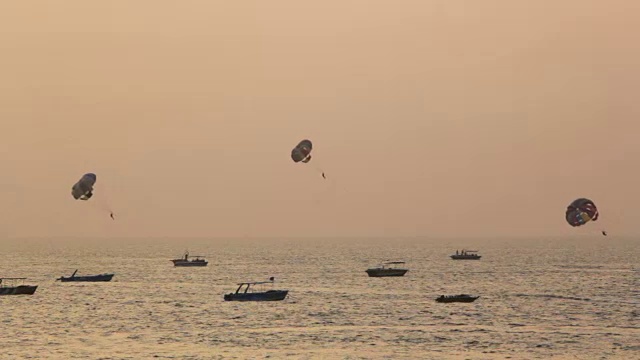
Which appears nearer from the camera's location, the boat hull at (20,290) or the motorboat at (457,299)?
the motorboat at (457,299)

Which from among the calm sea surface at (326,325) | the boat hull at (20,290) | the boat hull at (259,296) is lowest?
the calm sea surface at (326,325)

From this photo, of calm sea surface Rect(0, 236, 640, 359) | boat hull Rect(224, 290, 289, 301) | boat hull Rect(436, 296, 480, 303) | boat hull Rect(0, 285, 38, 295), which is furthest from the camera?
boat hull Rect(0, 285, 38, 295)

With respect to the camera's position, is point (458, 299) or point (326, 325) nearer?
point (326, 325)

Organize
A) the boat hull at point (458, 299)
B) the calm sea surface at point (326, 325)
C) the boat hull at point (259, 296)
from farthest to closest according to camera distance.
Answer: the boat hull at point (259, 296) → the boat hull at point (458, 299) → the calm sea surface at point (326, 325)

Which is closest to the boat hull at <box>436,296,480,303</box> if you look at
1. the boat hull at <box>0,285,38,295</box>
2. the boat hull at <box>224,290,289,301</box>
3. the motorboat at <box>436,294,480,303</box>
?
the motorboat at <box>436,294,480,303</box>

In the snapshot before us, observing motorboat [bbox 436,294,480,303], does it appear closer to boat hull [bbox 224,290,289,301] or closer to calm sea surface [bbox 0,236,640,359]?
calm sea surface [bbox 0,236,640,359]

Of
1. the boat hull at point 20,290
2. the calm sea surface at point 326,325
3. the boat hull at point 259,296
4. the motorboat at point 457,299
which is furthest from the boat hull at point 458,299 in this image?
the boat hull at point 20,290

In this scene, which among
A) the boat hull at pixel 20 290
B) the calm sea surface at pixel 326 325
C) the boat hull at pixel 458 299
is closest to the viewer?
the calm sea surface at pixel 326 325

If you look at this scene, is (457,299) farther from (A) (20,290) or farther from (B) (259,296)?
(A) (20,290)

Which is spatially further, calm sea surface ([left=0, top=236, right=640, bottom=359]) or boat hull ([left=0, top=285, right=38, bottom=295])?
boat hull ([left=0, top=285, right=38, bottom=295])

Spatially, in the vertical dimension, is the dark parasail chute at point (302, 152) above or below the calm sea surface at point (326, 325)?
above

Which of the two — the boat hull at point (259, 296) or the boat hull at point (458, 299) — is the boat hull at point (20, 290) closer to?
the boat hull at point (259, 296)

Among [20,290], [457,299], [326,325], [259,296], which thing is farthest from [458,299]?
[20,290]

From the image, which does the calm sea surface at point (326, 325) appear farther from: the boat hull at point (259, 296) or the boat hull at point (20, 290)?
the boat hull at point (20, 290)
